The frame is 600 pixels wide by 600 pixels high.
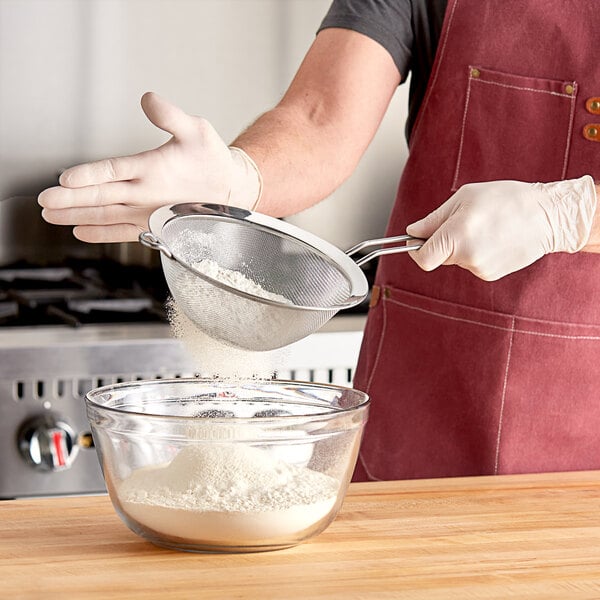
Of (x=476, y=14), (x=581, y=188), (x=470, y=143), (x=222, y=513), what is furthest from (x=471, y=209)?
(x=222, y=513)

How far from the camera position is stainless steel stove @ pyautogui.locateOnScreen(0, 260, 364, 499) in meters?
1.72

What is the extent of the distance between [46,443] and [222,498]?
0.96 metres

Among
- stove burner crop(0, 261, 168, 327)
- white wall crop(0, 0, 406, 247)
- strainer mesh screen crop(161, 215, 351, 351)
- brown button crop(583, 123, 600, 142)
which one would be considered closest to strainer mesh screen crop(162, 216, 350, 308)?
strainer mesh screen crop(161, 215, 351, 351)

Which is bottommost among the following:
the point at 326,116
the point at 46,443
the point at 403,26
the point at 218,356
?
the point at 46,443

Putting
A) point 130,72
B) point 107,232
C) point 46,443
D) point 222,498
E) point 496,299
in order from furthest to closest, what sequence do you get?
point 130,72
point 46,443
point 496,299
point 107,232
point 222,498

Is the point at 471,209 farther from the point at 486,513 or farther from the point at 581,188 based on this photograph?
the point at 486,513

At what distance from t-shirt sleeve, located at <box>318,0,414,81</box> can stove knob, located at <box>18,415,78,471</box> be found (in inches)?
30.9

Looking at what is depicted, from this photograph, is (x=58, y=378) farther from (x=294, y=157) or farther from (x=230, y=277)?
(x=230, y=277)

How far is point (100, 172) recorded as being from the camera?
41.4 inches

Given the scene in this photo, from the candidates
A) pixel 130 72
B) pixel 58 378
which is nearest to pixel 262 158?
pixel 58 378

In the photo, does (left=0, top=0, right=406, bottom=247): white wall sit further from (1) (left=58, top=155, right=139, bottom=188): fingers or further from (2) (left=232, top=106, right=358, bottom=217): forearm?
(1) (left=58, top=155, right=139, bottom=188): fingers

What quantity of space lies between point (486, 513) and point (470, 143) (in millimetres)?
599

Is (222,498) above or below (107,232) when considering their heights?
below

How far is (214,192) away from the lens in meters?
1.20
